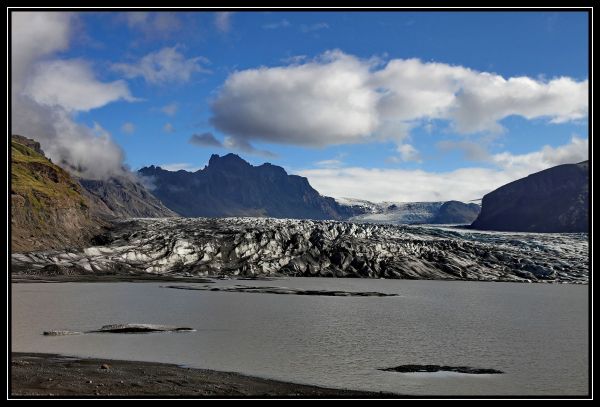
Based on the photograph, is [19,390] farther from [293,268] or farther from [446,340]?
[293,268]

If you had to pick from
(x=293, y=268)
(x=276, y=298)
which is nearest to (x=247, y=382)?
(x=276, y=298)

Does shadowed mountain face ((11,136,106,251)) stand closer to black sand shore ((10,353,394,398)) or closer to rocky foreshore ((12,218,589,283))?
rocky foreshore ((12,218,589,283))

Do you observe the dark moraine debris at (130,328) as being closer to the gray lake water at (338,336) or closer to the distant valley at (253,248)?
the gray lake water at (338,336)

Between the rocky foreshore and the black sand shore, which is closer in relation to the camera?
the black sand shore

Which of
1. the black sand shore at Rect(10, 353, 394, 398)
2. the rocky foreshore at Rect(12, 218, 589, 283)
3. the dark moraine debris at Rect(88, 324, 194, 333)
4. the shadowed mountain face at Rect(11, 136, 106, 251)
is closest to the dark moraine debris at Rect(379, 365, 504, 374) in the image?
the black sand shore at Rect(10, 353, 394, 398)
